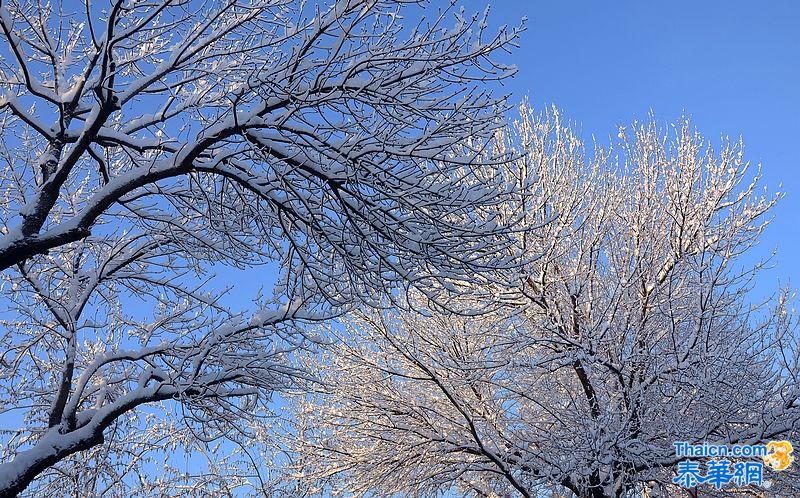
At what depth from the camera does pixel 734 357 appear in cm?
836

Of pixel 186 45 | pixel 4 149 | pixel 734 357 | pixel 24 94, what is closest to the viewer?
pixel 186 45

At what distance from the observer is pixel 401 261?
5055mm

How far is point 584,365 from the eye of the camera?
828 cm

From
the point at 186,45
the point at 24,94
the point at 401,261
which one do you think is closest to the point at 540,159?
the point at 401,261

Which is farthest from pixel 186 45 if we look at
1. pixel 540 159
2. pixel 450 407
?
pixel 450 407

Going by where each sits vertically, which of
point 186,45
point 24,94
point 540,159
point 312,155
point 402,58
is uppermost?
point 540,159

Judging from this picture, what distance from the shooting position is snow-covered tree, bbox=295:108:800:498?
786cm

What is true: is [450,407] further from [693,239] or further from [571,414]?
[693,239]

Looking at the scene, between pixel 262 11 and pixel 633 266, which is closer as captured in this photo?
pixel 262 11

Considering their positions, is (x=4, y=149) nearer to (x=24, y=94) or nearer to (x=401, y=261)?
(x=24, y=94)

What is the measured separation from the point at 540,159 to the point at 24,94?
6.71m

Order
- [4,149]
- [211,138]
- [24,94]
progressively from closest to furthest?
[211,138] → [24,94] → [4,149]

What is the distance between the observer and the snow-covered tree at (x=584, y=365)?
7.86 m

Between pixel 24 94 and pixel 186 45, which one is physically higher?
pixel 24 94
